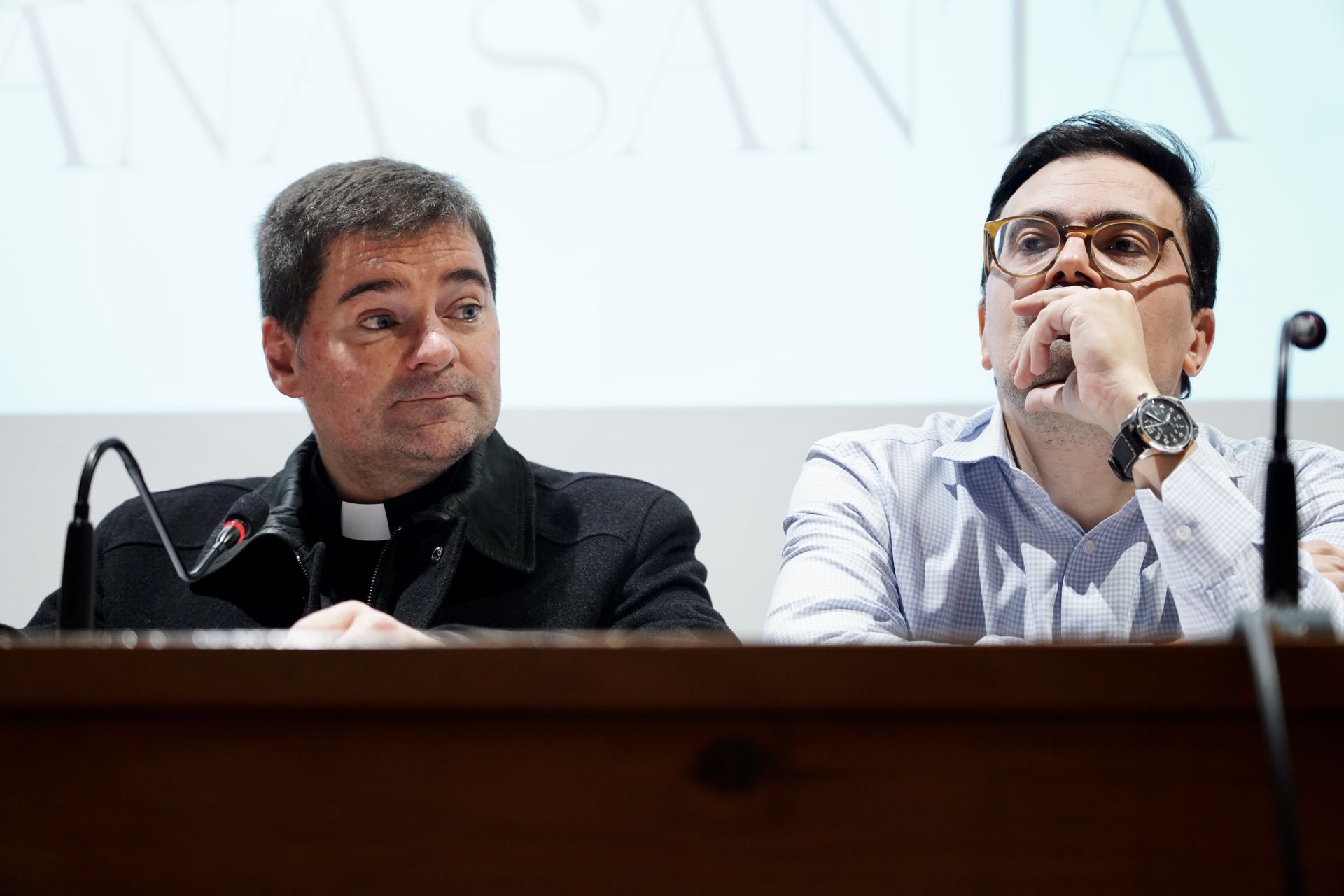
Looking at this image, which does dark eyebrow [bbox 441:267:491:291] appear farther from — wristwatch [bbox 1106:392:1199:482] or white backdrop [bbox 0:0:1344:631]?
wristwatch [bbox 1106:392:1199:482]

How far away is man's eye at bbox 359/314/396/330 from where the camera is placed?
2109 millimetres

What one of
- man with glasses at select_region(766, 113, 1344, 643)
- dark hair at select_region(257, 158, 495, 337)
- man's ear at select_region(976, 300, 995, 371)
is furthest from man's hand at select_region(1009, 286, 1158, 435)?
dark hair at select_region(257, 158, 495, 337)

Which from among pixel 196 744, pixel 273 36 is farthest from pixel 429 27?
pixel 196 744

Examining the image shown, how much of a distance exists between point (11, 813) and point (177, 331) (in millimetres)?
2059

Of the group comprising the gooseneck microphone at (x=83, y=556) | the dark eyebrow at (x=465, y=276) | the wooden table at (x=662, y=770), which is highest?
the dark eyebrow at (x=465, y=276)

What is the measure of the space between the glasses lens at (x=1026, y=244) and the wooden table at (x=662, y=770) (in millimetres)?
1341

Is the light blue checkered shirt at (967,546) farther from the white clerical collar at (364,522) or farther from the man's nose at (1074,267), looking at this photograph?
the white clerical collar at (364,522)

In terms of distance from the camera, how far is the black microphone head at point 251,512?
2.10 meters

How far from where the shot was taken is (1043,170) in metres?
2.09

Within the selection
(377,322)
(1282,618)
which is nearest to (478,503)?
(377,322)

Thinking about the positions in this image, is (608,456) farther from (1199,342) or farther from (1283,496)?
(1283,496)

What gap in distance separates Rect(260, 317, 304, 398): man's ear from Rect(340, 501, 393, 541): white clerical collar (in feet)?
0.81

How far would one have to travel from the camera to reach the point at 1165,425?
1.70 m

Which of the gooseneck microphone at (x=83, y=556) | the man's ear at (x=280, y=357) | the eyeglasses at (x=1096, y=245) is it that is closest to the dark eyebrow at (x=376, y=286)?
the man's ear at (x=280, y=357)
